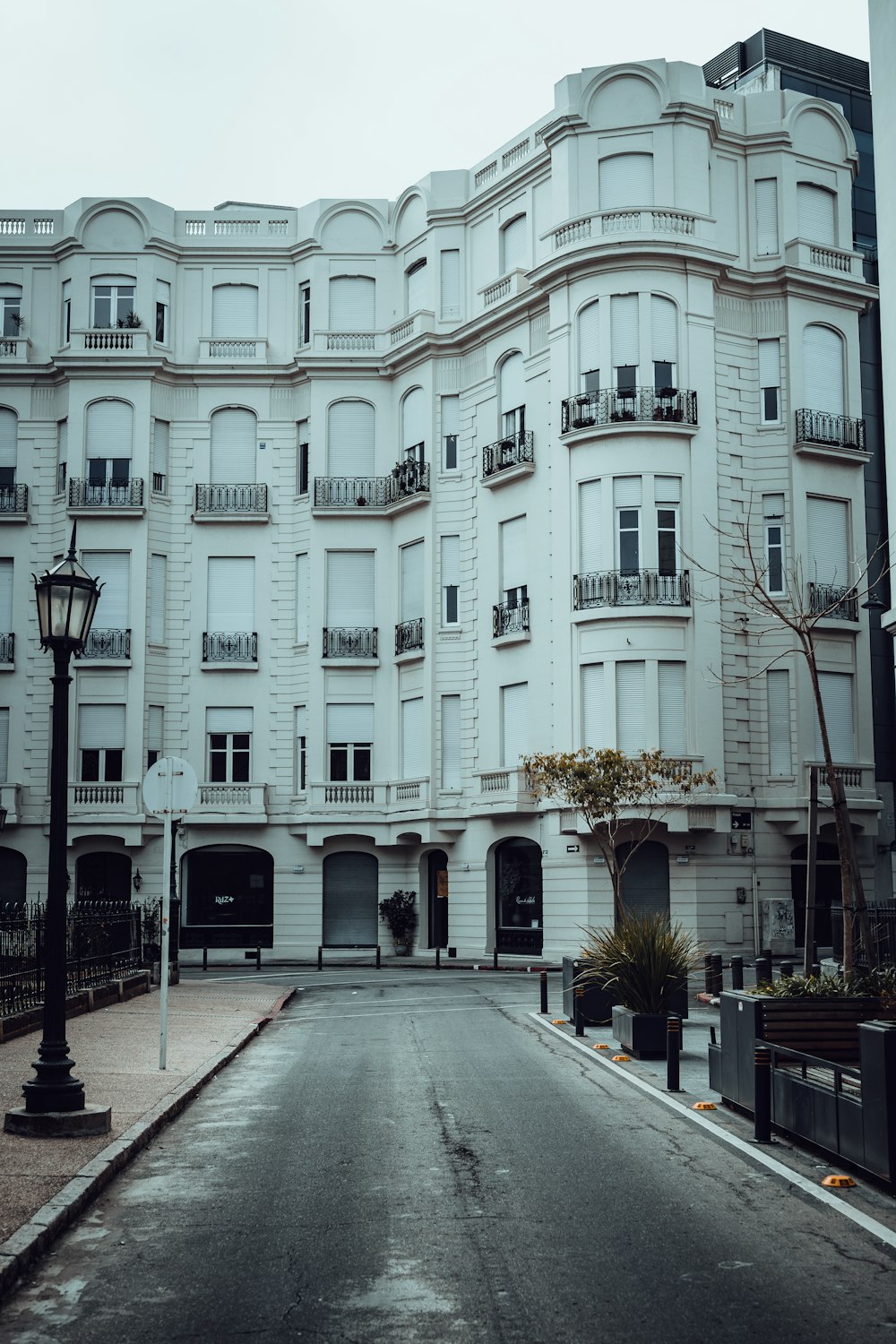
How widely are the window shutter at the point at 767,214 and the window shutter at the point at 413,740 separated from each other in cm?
1549

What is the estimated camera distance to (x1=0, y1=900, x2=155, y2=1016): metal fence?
60.8ft

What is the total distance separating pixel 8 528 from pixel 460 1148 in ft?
122

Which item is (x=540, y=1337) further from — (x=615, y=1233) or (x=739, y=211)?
(x=739, y=211)

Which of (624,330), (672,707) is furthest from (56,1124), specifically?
(624,330)

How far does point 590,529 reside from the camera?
37.0 metres

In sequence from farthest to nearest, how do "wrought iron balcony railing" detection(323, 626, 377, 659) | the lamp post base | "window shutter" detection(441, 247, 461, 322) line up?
"wrought iron balcony railing" detection(323, 626, 377, 659)
"window shutter" detection(441, 247, 461, 322)
the lamp post base

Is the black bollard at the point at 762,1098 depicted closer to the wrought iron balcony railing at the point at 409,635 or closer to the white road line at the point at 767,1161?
the white road line at the point at 767,1161

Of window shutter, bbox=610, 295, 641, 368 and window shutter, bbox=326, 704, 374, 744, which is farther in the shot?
window shutter, bbox=326, 704, 374, 744

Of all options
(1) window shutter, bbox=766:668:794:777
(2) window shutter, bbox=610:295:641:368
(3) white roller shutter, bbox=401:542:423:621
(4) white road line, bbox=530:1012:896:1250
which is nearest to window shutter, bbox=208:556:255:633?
(3) white roller shutter, bbox=401:542:423:621

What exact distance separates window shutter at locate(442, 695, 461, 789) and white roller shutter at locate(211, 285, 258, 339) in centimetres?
1363

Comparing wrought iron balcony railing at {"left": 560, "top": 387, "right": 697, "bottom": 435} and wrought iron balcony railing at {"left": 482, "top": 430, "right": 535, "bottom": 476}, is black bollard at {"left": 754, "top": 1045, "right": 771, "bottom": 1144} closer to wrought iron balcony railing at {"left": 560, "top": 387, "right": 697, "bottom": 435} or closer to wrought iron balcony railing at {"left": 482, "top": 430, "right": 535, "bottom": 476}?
wrought iron balcony railing at {"left": 560, "top": 387, "right": 697, "bottom": 435}

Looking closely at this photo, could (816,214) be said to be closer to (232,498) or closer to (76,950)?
(232,498)

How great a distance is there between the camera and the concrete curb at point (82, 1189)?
7.30m

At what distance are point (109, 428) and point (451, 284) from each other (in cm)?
1104
